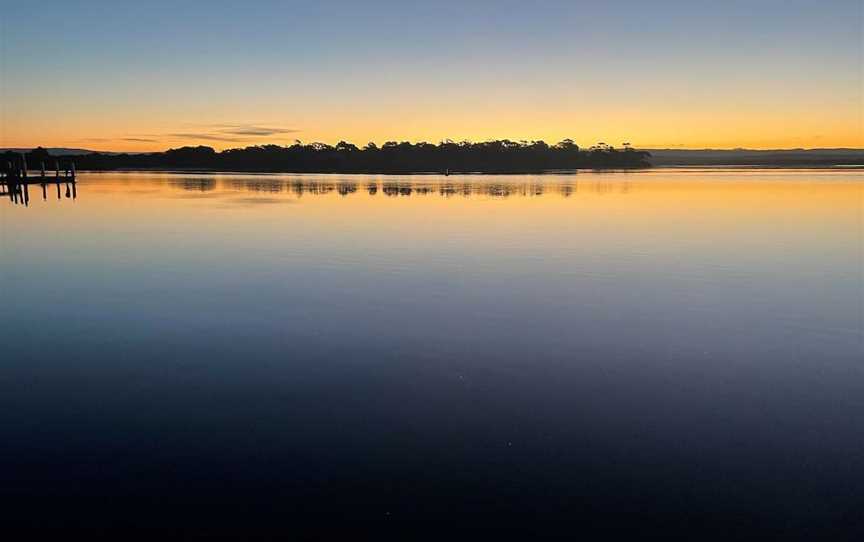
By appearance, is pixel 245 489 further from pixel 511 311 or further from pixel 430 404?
pixel 511 311

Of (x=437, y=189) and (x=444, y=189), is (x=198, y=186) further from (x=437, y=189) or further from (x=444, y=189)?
(x=444, y=189)

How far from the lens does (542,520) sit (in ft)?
17.9

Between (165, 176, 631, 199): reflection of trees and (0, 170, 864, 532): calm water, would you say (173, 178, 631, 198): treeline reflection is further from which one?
(0, 170, 864, 532): calm water

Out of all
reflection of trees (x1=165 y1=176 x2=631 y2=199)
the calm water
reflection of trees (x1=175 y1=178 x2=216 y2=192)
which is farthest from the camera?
reflection of trees (x1=175 y1=178 x2=216 y2=192)

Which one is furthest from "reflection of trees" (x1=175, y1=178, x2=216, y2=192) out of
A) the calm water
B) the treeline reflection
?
the calm water

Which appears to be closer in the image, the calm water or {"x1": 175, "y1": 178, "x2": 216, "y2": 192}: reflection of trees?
the calm water

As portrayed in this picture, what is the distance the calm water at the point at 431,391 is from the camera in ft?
19.0

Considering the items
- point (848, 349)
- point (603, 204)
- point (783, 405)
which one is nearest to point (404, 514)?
point (783, 405)

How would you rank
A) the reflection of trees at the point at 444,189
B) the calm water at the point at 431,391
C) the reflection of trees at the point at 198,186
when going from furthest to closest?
the reflection of trees at the point at 198,186 → the reflection of trees at the point at 444,189 → the calm water at the point at 431,391

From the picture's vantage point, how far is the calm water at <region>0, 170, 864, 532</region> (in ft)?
19.0

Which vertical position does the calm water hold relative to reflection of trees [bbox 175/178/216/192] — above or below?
below

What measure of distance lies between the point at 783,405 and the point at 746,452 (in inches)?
67.1

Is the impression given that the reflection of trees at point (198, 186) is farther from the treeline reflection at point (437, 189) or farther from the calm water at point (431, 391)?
the calm water at point (431, 391)

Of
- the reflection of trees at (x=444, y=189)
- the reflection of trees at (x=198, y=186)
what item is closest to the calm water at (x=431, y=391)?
the reflection of trees at (x=444, y=189)
